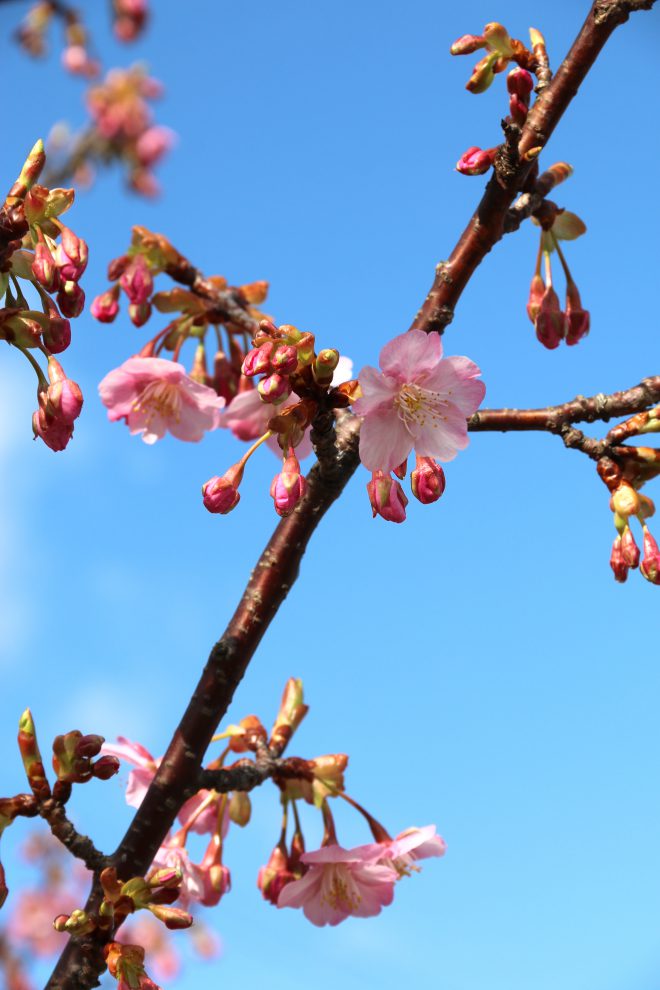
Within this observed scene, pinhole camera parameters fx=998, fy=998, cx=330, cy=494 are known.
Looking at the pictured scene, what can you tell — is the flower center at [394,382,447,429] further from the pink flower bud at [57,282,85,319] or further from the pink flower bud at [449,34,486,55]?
the pink flower bud at [449,34,486,55]

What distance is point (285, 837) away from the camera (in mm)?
2986

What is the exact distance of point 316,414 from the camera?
211cm

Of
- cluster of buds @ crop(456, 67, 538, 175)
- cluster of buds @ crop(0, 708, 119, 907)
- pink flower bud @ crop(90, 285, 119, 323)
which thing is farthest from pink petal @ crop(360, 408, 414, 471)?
pink flower bud @ crop(90, 285, 119, 323)

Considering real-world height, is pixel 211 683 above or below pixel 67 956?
above

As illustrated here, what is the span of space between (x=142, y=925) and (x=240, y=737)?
10.6 m

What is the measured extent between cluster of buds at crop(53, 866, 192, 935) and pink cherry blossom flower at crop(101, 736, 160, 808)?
86 cm

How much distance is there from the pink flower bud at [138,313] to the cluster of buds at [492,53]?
1398 millimetres

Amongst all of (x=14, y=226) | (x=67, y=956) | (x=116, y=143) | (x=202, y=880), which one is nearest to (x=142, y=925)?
Answer: (x=116, y=143)

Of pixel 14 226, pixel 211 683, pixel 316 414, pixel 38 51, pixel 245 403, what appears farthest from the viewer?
pixel 38 51

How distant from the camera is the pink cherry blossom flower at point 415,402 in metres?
2.06

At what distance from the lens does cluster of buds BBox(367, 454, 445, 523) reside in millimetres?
2008

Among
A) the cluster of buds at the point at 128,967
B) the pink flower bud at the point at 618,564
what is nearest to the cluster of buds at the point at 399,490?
the pink flower bud at the point at 618,564

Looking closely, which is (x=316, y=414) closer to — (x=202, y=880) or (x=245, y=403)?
(x=245, y=403)

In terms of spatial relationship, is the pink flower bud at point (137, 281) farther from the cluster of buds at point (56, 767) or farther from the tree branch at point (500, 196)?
the cluster of buds at point (56, 767)
